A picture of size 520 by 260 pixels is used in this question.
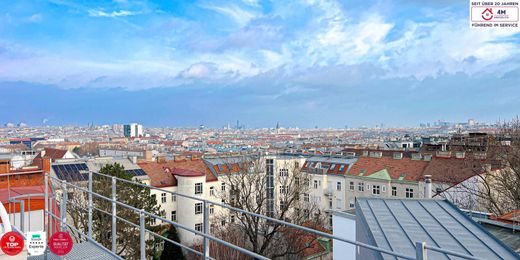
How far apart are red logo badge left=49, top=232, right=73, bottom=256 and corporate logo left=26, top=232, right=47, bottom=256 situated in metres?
0.22

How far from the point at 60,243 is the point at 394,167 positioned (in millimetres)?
28962

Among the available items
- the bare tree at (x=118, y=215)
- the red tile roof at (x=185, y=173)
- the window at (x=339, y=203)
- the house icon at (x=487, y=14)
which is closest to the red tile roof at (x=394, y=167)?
the window at (x=339, y=203)

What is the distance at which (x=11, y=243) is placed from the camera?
2.29 meters

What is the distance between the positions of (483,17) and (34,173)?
14.0 meters

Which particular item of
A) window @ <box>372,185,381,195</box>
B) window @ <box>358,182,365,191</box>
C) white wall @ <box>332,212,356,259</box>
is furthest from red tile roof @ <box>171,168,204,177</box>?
white wall @ <box>332,212,356,259</box>

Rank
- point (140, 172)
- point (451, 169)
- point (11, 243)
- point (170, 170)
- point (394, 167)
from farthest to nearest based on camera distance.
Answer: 1. point (394, 167)
2. point (170, 170)
3. point (140, 172)
4. point (451, 169)
5. point (11, 243)

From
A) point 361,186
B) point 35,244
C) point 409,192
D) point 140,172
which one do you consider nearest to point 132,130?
point 140,172

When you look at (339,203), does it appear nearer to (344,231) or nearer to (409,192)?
(409,192)

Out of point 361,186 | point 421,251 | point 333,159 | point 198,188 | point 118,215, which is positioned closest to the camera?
point 421,251

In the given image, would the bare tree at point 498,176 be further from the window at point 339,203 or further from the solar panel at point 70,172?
the solar panel at point 70,172

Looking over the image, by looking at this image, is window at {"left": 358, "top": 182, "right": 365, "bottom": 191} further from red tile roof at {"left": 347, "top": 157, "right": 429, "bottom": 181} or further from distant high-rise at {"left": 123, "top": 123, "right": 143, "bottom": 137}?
distant high-rise at {"left": 123, "top": 123, "right": 143, "bottom": 137}

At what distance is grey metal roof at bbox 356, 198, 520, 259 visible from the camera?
4.97 metres

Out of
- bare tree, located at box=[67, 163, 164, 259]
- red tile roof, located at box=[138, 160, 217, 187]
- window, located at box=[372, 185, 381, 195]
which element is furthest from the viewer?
window, located at box=[372, 185, 381, 195]

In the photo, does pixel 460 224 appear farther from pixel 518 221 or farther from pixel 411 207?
pixel 518 221
